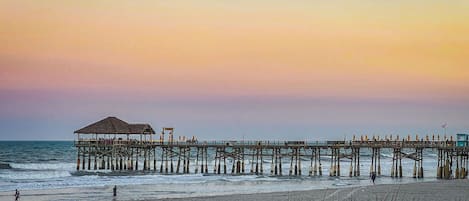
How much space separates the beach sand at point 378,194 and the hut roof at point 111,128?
31883mm

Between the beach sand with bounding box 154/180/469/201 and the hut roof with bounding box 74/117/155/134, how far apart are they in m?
31.9

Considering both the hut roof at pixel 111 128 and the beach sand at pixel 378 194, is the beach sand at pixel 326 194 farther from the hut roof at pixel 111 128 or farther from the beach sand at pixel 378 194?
the hut roof at pixel 111 128

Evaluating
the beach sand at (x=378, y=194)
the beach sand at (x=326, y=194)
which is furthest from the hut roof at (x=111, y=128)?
the beach sand at (x=378, y=194)

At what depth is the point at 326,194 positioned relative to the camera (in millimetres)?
42625

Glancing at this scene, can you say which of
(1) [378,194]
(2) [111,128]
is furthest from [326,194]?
(2) [111,128]

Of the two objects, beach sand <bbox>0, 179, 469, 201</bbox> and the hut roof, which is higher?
the hut roof

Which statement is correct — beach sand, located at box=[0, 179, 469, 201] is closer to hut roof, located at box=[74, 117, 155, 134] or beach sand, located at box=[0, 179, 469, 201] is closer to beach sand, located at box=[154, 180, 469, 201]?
beach sand, located at box=[154, 180, 469, 201]

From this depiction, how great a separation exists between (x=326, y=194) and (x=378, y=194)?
3061mm

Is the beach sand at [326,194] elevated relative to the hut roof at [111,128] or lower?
lower

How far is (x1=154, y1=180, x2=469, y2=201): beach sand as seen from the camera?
39.3 meters

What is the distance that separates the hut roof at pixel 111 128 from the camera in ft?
238

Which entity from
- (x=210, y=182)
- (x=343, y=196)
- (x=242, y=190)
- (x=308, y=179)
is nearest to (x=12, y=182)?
(x=210, y=182)

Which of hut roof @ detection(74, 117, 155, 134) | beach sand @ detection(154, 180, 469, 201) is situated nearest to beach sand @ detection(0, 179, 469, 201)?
beach sand @ detection(154, 180, 469, 201)

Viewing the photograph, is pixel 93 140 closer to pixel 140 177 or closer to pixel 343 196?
pixel 140 177
